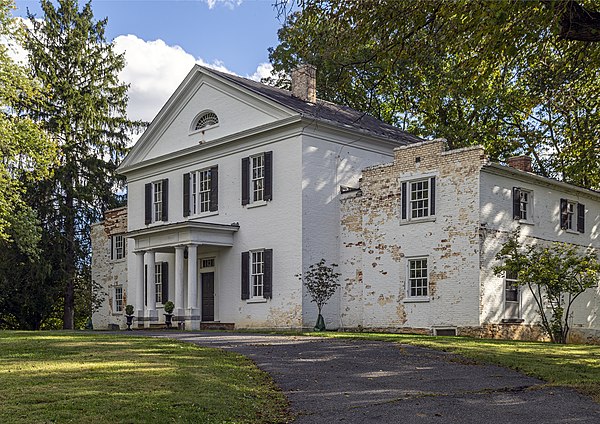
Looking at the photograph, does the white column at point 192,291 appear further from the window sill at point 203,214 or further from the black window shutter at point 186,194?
the black window shutter at point 186,194

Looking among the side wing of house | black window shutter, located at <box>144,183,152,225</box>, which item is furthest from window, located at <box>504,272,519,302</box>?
black window shutter, located at <box>144,183,152,225</box>

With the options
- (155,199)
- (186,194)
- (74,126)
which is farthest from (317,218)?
(74,126)

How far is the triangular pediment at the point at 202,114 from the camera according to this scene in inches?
1038

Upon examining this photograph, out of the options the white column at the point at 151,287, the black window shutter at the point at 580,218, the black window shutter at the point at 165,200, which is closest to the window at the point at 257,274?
the white column at the point at 151,287

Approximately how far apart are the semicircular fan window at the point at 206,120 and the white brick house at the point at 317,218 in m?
0.05

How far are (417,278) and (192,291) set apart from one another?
315 inches

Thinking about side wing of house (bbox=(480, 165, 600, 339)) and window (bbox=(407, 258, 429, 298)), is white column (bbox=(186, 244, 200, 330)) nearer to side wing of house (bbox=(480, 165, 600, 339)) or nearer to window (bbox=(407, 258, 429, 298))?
window (bbox=(407, 258, 429, 298))

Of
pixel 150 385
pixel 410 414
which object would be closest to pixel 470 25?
pixel 410 414

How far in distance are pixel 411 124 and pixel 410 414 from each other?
33614mm

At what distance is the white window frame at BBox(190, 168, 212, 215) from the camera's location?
2820cm

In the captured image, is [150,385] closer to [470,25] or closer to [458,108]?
[470,25]

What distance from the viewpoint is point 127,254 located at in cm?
3334

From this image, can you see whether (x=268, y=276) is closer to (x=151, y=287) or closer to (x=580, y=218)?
(x=151, y=287)

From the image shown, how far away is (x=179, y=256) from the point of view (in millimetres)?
26203
